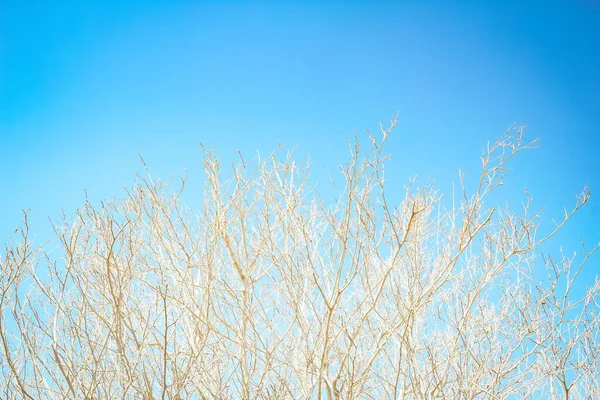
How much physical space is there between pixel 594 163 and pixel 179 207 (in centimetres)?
1474

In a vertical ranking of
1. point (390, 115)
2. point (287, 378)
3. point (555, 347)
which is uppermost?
point (390, 115)

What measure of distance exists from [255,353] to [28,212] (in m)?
1.67

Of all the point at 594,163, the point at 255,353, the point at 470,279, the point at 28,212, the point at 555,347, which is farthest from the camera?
the point at 594,163

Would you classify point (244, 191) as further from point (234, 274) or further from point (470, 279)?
point (470, 279)

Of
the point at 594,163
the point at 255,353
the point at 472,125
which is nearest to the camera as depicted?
the point at 255,353

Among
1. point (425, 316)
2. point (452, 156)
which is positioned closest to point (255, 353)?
point (425, 316)

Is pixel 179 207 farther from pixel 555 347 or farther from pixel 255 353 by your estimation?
pixel 555 347

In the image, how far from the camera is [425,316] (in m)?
4.69

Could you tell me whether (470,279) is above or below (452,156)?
below

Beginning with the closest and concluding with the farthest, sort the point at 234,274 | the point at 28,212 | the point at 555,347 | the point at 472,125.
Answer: the point at 28,212 → the point at 234,274 → the point at 555,347 → the point at 472,125

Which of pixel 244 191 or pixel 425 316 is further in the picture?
pixel 425 316

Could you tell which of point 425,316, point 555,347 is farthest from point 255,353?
point 555,347

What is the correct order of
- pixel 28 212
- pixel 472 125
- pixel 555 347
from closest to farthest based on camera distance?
pixel 28 212, pixel 555 347, pixel 472 125

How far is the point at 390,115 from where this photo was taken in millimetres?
3941
